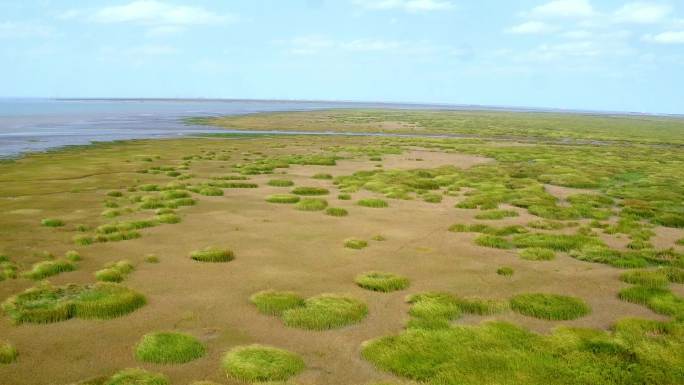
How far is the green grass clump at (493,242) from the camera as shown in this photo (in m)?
22.1

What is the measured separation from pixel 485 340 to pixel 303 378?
496cm

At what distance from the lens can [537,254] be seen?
67.6 feet

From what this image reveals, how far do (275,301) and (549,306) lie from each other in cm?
846

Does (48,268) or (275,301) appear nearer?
(275,301)

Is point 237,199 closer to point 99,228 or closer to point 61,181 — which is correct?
A: point 99,228

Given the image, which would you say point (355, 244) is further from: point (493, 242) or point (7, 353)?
point (7, 353)

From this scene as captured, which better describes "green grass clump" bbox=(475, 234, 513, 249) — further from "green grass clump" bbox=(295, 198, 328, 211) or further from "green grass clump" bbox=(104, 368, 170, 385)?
"green grass clump" bbox=(104, 368, 170, 385)

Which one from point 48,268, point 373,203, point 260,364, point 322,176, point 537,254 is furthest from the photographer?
point 322,176

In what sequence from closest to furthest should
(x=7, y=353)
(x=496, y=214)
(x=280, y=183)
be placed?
(x=7, y=353) < (x=496, y=214) < (x=280, y=183)

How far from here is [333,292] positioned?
16.3m

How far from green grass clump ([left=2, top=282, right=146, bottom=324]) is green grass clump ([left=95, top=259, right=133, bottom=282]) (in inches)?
38.4

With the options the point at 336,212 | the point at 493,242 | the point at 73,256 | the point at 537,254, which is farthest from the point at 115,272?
the point at 537,254

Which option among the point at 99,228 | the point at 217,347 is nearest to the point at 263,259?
the point at 217,347

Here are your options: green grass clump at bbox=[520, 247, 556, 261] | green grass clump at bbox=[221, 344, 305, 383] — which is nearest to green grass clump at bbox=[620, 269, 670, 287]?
green grass clump at bbox=[520, 247, 556, 261]
